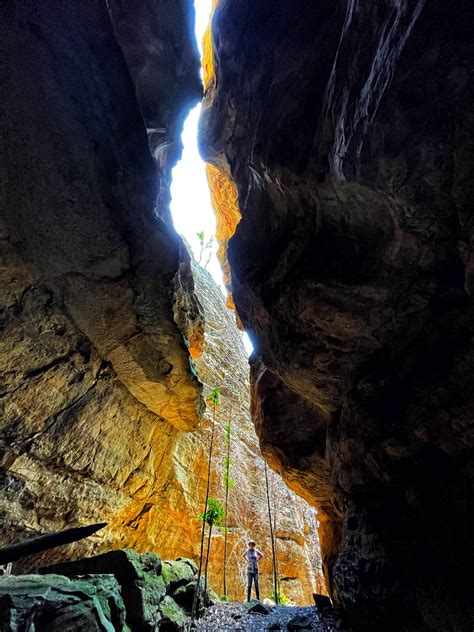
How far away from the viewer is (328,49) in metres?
6.34

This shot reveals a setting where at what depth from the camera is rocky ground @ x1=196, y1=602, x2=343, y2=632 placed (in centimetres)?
687

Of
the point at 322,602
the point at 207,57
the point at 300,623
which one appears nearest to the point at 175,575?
the point at 300,623

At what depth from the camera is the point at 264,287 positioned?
801cm

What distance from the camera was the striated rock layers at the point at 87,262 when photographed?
18.0 ft

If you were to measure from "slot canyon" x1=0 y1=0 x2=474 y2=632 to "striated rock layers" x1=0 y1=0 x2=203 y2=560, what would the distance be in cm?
5

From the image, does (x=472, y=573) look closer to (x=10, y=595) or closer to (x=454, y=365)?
(x=454, y=365)

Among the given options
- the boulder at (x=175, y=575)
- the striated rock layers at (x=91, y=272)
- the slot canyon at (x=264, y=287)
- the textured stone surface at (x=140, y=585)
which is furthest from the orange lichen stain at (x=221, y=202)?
the textured stone surface at (x=140, y=585)

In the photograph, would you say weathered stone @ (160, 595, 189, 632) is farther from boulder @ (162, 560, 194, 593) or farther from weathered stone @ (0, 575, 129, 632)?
weathered stone @ (0, 575, 129, 632)

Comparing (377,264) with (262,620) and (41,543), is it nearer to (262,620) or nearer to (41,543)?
(41,543)

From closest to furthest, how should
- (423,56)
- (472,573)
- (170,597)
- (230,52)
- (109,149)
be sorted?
(423,56) < (472,573) < (109,149) < (170,597) < (230,52)

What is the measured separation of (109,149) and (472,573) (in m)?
9.72

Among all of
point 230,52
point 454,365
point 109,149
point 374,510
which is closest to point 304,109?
point 109,149

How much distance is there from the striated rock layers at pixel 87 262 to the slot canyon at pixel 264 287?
5 cm

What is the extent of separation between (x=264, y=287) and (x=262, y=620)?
8027mm
